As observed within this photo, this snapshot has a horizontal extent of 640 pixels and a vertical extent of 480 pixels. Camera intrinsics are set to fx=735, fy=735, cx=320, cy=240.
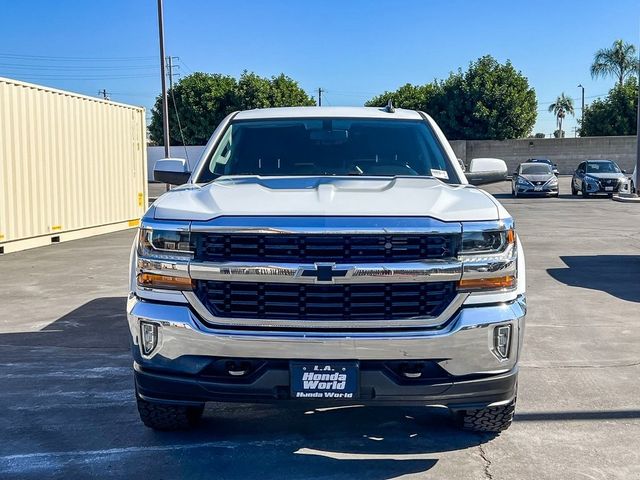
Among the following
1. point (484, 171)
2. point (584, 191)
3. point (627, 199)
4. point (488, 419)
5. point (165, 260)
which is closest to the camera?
point (165, 260)

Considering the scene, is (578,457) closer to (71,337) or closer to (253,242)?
(253,242)

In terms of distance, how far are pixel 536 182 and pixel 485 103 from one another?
22530mm

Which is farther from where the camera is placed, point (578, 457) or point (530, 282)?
point (530, 282)

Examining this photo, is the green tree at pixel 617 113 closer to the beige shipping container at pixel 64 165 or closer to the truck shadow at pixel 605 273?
the beige shipping container at pixel 64 165

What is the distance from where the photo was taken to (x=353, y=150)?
17.6ft

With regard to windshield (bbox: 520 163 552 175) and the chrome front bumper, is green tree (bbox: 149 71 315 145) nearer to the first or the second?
windshield (bbox: 520 163 552 175)

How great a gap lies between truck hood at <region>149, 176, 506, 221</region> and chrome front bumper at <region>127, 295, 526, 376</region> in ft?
1.57

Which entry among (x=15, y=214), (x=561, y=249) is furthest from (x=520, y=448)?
(x=15, y=214)

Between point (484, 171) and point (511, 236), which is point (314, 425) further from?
point (484, 171)

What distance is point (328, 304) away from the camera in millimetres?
3564

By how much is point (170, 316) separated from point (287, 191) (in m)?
0.97

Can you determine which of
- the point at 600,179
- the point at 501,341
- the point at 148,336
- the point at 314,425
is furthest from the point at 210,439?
the point at 600,179

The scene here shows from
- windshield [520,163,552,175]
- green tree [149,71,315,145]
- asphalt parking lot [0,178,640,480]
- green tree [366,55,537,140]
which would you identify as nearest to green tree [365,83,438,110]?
green tree [366,55,537,140]

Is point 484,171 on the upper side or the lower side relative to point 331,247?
upper
